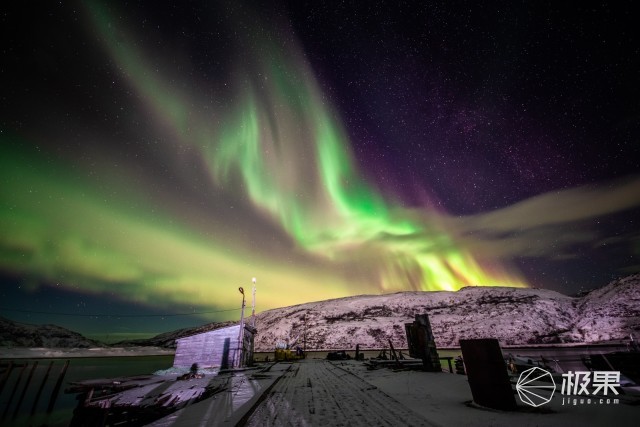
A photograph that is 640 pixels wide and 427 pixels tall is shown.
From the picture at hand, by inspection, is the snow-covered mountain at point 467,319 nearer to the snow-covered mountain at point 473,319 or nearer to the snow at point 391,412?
the snow-covered mountain at point 473,319

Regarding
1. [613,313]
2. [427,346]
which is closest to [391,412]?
[427,346]

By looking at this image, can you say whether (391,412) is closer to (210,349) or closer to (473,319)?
(210,349)

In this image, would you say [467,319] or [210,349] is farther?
[467,319]

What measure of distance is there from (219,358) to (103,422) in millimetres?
21363

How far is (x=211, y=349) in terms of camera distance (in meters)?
28.8

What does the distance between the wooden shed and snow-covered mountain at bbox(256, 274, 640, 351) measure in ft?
214

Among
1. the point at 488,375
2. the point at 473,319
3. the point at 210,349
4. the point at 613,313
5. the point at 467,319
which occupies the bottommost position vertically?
the point at 488,375

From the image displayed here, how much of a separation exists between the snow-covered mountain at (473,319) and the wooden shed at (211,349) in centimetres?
6510

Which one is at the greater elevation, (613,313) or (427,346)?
(613,313)

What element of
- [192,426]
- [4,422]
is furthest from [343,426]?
[4,422]

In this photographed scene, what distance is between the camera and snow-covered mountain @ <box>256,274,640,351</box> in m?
74.3

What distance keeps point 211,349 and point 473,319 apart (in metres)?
94.5

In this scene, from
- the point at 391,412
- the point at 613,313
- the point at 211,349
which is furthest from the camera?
the point at 613,313

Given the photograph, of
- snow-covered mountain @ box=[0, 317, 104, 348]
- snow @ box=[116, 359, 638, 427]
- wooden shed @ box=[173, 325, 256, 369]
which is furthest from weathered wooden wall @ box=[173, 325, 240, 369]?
snow-covered mountain @ box=[0, 317, 104, 348]
